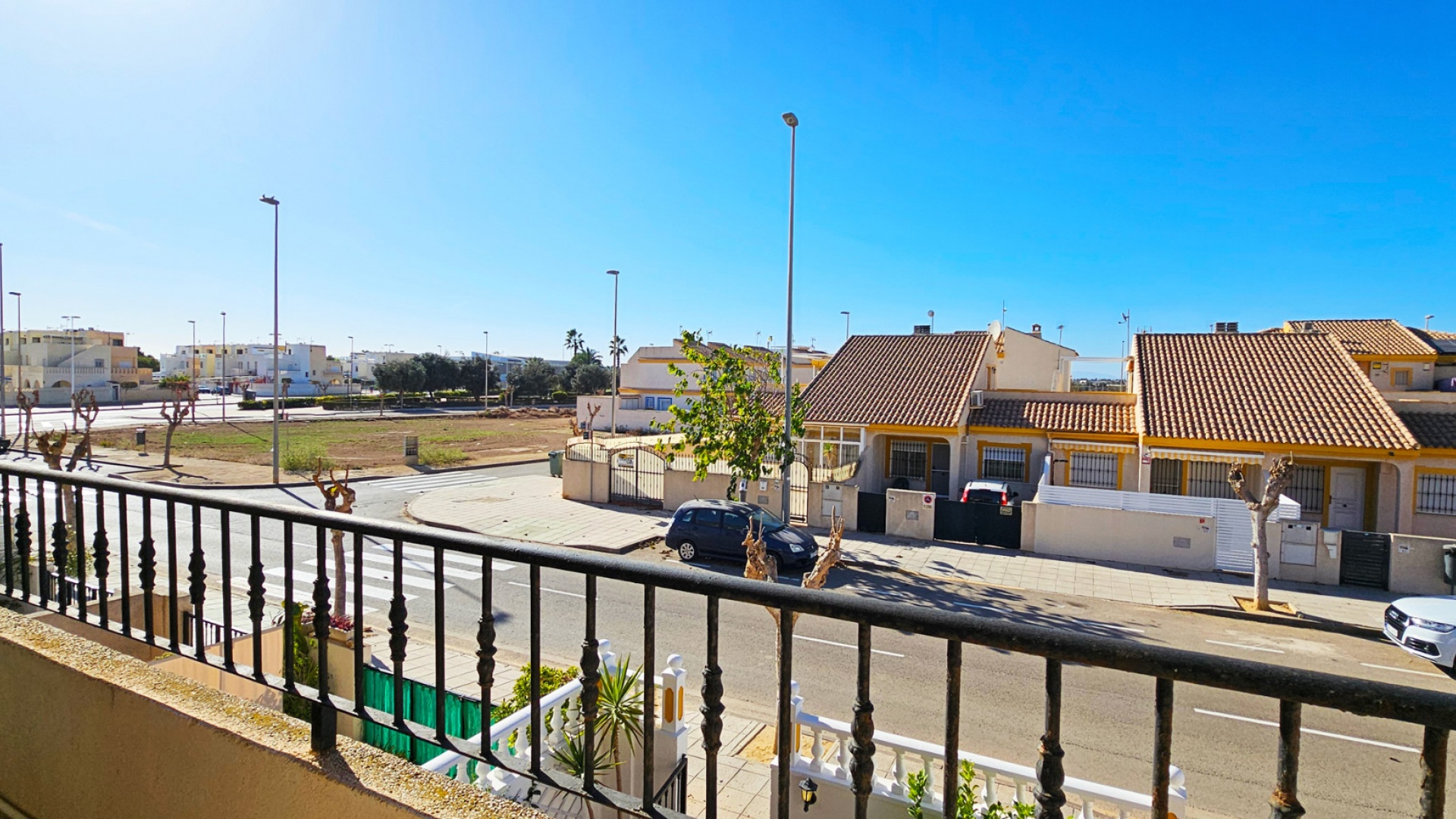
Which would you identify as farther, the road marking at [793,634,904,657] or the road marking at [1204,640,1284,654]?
the road marking at [1204,640,1284,654]

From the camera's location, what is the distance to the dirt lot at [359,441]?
3278 centimetres

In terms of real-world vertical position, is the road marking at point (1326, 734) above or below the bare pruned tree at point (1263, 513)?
below

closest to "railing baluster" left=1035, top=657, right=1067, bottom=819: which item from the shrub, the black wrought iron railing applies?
the black wrought iron railing

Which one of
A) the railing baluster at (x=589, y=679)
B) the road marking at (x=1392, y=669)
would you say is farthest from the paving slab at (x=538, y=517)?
the railing baluster at (x=589, y=679)

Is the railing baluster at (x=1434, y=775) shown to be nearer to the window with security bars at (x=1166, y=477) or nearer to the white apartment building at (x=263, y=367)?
the window with security bars at (x=1166, y=477)

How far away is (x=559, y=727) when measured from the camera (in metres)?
5.26

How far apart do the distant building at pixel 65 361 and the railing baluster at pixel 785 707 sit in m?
99.2

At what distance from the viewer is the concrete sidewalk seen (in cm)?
1338

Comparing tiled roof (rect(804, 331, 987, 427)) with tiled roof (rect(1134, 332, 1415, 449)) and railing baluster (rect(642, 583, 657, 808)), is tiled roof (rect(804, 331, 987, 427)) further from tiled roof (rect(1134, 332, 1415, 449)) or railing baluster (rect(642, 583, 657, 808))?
railing baluster (rect(642, 583, 657, 808))

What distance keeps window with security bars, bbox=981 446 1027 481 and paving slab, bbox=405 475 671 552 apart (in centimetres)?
977

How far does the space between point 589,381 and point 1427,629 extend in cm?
7658

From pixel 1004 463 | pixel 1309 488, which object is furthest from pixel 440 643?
pixel 1309 488

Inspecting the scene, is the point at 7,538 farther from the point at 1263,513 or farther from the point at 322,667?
the point at 1263,513

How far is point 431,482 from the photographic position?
27.3 m
